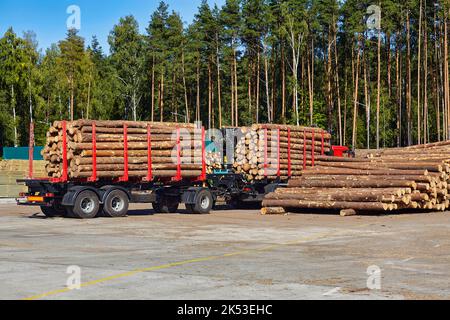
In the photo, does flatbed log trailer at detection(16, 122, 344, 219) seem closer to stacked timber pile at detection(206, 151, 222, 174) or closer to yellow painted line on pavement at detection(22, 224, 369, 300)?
stacked timber pile at detection(206, 151, 222, 174)

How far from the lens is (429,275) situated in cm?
1125

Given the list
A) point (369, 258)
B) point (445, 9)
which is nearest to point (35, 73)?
point (445, 9)

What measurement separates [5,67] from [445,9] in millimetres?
51952

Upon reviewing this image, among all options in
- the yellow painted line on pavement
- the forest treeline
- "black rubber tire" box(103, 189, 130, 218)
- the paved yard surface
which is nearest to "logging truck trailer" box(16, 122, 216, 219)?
"black rubber tire" box(103, 189, 130, 218)

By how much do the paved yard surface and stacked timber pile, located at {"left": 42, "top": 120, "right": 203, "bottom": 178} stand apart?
1.94 m

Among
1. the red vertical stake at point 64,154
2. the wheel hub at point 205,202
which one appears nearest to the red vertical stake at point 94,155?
the red vertical stake at point 64,154

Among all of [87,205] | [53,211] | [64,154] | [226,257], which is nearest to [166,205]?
[87,205]

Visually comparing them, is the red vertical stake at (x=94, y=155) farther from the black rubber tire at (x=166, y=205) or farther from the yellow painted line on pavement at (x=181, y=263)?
the yellow painted line on pavement at (x=181, y=263)

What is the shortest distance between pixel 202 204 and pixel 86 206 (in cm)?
473

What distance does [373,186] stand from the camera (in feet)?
83.5

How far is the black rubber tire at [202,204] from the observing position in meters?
26.2

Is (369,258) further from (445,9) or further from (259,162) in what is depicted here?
(445,9)

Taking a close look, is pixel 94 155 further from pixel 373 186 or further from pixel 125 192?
pixel 373 186

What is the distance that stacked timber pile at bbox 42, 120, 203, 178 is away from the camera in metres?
23.3
